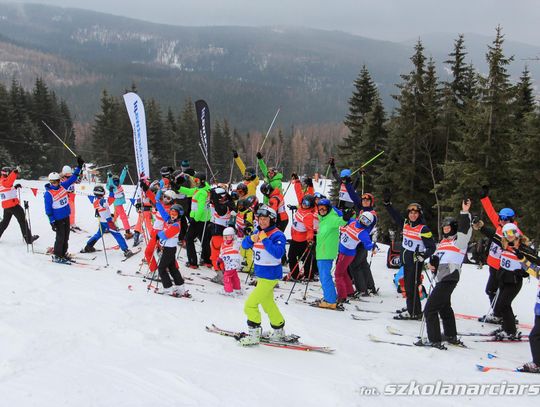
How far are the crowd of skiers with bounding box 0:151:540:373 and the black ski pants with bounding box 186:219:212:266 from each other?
22 mm

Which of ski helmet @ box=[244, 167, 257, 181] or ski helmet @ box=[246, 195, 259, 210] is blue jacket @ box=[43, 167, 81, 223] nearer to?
ski helmet @ box=[244, 167, 257, 181]

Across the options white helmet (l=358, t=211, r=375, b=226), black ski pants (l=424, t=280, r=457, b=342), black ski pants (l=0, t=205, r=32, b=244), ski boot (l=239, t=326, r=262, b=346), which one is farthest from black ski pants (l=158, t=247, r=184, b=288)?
black ski pants (l=0, t=205, r=32, b=244)

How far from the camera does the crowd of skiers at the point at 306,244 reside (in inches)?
232

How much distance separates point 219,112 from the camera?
16900cm

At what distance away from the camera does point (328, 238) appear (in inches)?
297

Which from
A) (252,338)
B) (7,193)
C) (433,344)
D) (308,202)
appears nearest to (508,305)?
(433,344)

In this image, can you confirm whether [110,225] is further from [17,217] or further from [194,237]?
[17,217]

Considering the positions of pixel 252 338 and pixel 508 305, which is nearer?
pixel 252 338

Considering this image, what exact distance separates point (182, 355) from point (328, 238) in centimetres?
330

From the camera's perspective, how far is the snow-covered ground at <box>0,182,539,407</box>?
4.31 meters

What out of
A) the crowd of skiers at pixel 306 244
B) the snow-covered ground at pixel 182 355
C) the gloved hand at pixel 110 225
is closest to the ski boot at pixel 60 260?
the crowd of skiers at pixel 306 244

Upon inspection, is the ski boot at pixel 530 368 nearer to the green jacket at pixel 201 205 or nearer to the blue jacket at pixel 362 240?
the blue jacket at pixel 362 240

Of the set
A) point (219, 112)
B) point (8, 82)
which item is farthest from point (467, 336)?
point (8, 82)

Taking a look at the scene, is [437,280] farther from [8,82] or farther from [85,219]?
[8,82]
